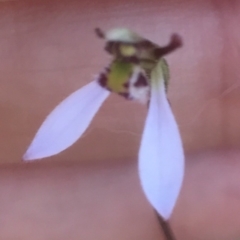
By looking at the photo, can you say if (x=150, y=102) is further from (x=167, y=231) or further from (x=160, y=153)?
(x=167, y=231)

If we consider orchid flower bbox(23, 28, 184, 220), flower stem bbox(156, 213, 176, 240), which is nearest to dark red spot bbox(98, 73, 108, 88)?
orchid flower bbox(23, 28, 184, 220)

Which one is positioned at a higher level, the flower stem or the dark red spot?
the dark red spot

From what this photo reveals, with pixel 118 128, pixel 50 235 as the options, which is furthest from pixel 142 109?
pixel 50 235

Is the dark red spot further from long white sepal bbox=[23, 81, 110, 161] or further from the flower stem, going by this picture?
the flower stem

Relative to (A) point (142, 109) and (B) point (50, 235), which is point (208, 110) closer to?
(A) point (142, 109)

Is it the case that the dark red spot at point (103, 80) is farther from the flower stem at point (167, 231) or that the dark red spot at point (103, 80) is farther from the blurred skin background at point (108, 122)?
the flower stem at point (167, 231)
